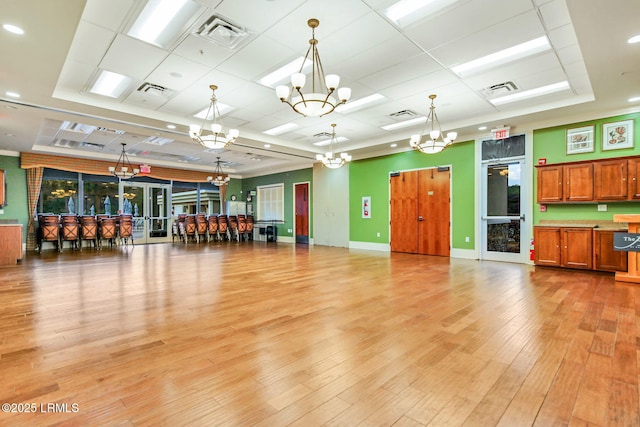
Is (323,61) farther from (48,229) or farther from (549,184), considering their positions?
(48,229)

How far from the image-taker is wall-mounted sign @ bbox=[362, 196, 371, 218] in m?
10.2

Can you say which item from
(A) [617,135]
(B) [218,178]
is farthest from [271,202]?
(A) [617,135]

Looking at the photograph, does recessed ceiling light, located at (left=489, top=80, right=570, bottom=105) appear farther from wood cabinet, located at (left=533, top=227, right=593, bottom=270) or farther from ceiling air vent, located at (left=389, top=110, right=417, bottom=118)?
wood cabinet, located at (left=533, top=227, right=593, bottom=270)

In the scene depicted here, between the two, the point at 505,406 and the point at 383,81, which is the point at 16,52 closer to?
the point at 383,81

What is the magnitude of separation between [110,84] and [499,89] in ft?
21.8

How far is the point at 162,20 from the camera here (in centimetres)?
358

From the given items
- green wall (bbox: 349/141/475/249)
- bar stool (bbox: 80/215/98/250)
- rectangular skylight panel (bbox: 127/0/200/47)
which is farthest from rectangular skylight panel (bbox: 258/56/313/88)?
bar stool (bbox: 80/215/98/250)

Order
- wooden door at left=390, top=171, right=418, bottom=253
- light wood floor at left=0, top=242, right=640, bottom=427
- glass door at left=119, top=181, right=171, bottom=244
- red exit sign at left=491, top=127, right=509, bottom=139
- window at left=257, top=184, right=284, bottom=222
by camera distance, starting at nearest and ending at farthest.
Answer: light wood floor at left=0, top=242, right=640, bottom=427
red exit sign at left=491, top=127, right=509, bottom=139
wooden door at left=390, top=171, right=418, bottom=253
glass door at left=119, top=181, right=171, bottom=244
window at left=257, top=184, right=284, bottom=222

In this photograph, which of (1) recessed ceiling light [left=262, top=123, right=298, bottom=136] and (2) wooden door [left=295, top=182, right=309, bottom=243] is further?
(2) wooden door [left=295, top=182, right=309, bottom=243]

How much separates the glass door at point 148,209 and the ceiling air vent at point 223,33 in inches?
400

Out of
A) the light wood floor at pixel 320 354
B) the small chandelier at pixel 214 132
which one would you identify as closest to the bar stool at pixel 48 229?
the light wood floor at pixel 320 354

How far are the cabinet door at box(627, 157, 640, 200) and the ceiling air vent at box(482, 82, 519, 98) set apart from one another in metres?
2.54

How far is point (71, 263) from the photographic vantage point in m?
6.85

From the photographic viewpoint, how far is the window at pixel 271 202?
13.6 meters
